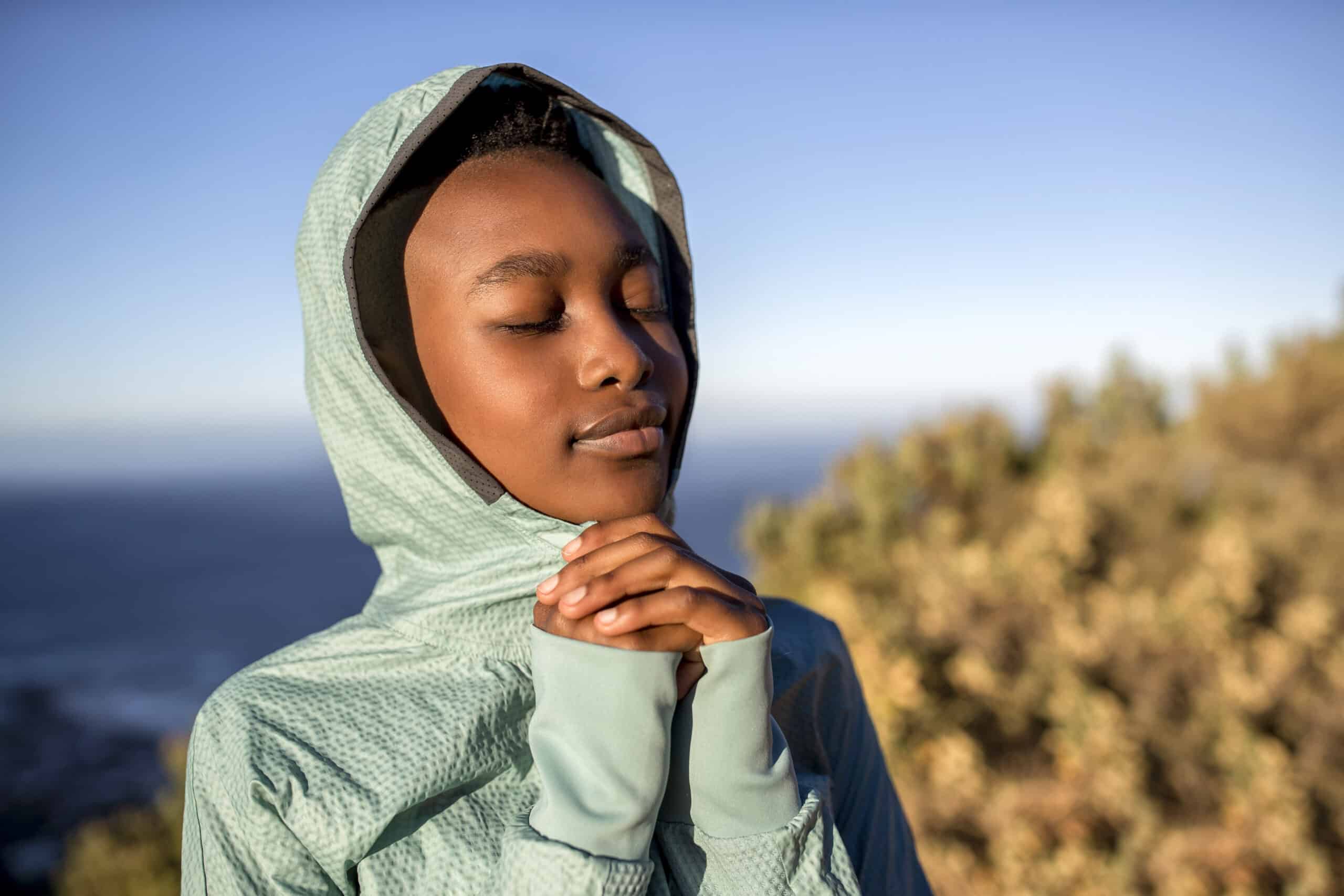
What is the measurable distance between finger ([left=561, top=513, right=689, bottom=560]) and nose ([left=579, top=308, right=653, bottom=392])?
20 cm

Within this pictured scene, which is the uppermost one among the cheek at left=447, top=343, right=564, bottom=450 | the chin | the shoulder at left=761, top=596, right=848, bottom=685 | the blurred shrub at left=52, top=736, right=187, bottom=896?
the cheek at left=447, top=343, right=564, bottom=450

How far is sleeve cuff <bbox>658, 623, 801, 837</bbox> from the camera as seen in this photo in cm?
96

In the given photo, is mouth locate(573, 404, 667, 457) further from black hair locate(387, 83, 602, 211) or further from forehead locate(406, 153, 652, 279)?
black hair locate(387, 83, 602, 211)

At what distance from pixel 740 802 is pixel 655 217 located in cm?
87

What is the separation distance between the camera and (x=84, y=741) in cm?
758

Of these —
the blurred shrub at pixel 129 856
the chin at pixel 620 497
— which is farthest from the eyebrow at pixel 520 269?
the blurred shrub at pixel 129 856

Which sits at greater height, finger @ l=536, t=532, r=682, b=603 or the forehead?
the forehead

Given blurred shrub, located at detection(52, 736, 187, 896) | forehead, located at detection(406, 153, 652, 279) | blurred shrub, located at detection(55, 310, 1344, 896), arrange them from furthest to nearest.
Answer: blurred shrub, located at detection(55, 310, 1344, 896) < blurred shrub, located at detection(52, 736, 187, 896) < forehead, located at detection(406, 153, 652, 279)

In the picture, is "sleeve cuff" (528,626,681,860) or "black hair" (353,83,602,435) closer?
"sleeve cuff" (528,626,681,860)

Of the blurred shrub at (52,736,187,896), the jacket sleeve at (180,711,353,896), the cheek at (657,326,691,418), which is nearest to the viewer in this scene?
the jacket sleeve at (180,711,353,896)

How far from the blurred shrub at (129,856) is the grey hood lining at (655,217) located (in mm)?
3326

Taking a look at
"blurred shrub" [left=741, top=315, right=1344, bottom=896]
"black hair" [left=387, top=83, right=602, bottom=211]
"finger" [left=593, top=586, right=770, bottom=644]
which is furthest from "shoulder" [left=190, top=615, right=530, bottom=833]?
"blurred shrub" [left=741, top=315, right=1344, bottom=896]

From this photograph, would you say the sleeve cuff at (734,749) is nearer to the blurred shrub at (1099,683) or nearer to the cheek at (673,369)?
the cheek at (673,369)

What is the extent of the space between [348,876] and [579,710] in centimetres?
35
